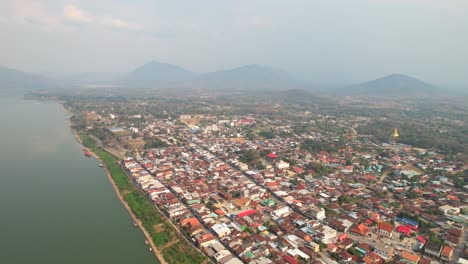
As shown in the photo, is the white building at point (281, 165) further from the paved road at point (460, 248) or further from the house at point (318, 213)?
the paved road at point (460, 248)

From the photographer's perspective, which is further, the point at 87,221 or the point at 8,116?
the point at 8,116

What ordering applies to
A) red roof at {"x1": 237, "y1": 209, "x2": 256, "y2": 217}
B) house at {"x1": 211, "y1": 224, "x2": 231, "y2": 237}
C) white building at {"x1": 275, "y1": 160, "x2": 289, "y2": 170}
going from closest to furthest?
house at {"x1": 211, "y1": 224, "x2": 231, "y2": 237}
red roof at {"x1": 237, "y1": 209, "x2": 256, "y2": 217}
white building at {"x1": 275, "y1": 160, "x2": 289, "y2": 170}

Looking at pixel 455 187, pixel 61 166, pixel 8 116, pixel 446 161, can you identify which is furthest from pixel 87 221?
pixel 8 116

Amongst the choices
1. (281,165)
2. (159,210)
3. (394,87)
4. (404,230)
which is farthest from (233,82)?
(404,230)

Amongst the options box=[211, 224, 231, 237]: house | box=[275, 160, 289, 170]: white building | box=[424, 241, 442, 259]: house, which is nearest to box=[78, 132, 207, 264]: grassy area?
box=[211, 224, 231, 237]: house

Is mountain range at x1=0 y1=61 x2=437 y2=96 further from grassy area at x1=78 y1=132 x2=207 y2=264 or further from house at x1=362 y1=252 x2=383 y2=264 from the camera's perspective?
house at x1=362 y1=252 x2=383 y2=264

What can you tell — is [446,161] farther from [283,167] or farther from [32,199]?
[32,199]

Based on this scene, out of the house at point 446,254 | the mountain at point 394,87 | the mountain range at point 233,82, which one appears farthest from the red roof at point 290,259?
the mountain at point 394,87
